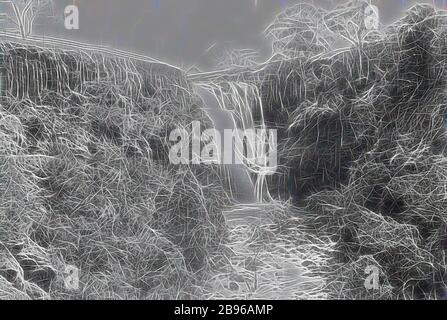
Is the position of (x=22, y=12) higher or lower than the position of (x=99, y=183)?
higher

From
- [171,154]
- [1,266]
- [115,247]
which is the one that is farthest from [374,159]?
[1,266]

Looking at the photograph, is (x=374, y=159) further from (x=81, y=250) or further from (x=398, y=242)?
(x=81, y=250)

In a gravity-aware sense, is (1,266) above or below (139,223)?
below

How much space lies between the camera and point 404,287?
2.95 m

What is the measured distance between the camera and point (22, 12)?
2.93 metres

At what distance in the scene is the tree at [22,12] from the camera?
293 cm

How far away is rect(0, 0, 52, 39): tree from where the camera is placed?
2.93 m

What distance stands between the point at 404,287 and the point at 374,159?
0.83 metres

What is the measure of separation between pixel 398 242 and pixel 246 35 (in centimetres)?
161

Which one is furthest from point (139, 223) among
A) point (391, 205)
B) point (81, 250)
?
point (391, 205)

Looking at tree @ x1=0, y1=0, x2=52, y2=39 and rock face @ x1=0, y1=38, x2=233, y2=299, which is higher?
tree @ x1=0, y1=0, x2=52, y2=39

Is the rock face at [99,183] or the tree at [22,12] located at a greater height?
the tree at [22,12]

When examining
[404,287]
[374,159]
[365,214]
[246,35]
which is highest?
[246,35]

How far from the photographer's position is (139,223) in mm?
2965
